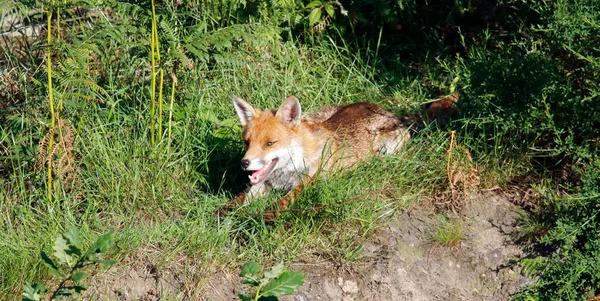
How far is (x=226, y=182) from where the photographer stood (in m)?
6.60

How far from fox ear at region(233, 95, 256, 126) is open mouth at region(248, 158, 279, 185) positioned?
419mm

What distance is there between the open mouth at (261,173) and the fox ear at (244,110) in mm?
419

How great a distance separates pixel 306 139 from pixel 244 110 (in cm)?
59

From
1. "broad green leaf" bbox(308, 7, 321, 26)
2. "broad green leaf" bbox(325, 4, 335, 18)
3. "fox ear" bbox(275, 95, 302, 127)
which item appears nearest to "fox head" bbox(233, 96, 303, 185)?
"fox ear" bbox(275, 95, 302, 127)

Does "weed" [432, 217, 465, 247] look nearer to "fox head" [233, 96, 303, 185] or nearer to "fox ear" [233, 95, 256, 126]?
"fox head" [233, 96, 303, 185]

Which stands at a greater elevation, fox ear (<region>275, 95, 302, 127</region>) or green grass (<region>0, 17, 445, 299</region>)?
fox ear (<region>275, 95, 302, 127</region>)

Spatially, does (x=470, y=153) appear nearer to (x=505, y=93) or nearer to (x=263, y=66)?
(x=505, y=93)

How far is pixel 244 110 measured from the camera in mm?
6391

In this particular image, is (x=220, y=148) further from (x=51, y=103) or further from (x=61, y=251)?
(x=61, y=251)

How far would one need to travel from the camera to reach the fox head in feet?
20.2

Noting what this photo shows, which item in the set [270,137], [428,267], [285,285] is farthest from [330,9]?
[285,285]

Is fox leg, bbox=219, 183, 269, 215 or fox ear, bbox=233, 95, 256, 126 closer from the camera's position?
fox leg, bbox=219, 183, 269, 215

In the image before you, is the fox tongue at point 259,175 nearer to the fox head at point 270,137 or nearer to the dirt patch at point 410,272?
the fox head at point 270,137

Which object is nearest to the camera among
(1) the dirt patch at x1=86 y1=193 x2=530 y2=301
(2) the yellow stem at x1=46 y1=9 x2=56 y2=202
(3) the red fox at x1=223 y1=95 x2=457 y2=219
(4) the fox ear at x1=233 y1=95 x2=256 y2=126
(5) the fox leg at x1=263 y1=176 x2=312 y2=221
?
(1) the dirt patch at x1=86 y1=193 x2=530 y2=301
